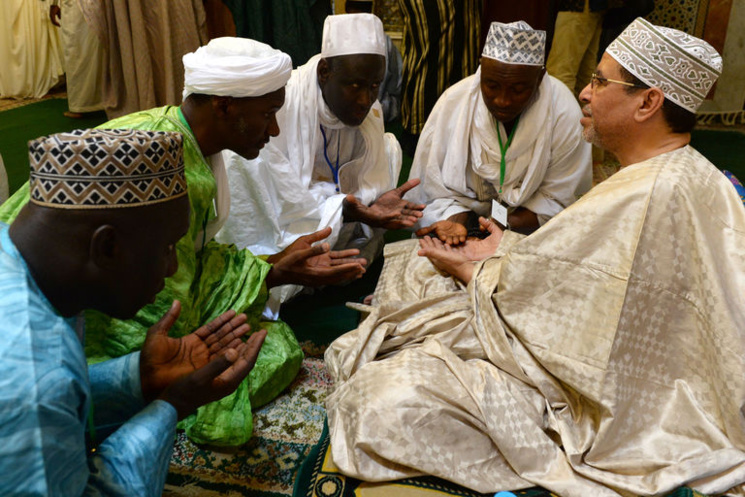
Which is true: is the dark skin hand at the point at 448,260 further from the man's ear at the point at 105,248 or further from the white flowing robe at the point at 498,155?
the man's ear at the point at 105,248

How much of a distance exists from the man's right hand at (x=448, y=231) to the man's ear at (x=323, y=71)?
38.4 inches

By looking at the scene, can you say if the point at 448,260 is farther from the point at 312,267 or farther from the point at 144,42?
the point at 144,42

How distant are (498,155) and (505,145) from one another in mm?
65

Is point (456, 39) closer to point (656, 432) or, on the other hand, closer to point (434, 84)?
point (434, 84)

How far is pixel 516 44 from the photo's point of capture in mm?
3242

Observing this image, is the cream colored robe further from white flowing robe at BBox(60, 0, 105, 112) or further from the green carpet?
the green carpet

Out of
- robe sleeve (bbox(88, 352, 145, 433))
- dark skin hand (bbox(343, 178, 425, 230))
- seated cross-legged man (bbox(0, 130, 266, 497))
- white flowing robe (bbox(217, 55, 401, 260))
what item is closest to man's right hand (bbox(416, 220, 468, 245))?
dark skin hand (bbox(343, 178, 425, 230))

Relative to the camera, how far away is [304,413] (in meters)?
2.73

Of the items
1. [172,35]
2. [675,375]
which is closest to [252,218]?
[675,375]

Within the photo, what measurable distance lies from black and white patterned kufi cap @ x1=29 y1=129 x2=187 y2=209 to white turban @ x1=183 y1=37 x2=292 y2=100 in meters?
1.11

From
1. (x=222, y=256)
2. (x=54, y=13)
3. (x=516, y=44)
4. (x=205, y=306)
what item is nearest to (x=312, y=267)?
(x=222, y=256)

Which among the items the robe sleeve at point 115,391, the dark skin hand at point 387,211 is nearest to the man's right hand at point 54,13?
the dark skin hand at point 387,211

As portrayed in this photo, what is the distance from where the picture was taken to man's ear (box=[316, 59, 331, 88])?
11.6ft

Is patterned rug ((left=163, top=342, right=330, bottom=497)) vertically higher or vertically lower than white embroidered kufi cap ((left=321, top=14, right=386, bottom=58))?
lower
